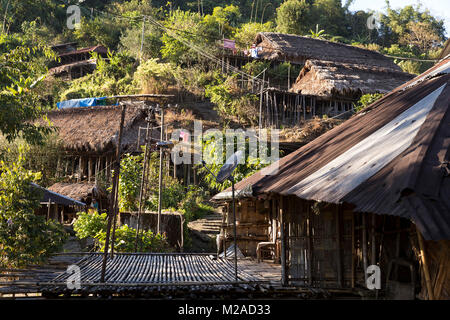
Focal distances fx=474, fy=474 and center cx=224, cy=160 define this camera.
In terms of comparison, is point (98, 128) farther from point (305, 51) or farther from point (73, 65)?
point (305, 51)

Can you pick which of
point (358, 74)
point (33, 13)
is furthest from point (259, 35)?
point (33, 13)

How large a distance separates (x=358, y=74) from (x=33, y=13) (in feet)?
85.6

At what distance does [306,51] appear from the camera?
27062 mm

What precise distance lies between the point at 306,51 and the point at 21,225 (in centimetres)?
2187

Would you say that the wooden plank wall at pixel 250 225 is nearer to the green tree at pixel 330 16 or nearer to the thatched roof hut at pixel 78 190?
the thatched roof hut at pixel 78 190

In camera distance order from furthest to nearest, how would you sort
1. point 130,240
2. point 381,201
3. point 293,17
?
point 293,17 → point 130,240 → point 381,201

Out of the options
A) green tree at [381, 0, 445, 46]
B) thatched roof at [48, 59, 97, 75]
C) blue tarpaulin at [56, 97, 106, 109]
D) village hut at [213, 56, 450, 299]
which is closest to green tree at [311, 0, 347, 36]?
green tree at [381, 0, 445, 46]

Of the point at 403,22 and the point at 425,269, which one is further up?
the point at 403,22

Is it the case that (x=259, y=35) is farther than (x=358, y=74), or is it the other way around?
(x=259, y=35)

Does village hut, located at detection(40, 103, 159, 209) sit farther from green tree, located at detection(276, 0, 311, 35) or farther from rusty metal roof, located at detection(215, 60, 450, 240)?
green tree, located at detection(276, 0, 311, 35)

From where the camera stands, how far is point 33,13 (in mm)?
36656

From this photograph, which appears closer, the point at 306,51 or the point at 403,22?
the point at 306,51

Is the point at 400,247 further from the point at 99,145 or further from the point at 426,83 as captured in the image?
the point at 99,145

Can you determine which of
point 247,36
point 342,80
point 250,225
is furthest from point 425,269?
point 247,36
